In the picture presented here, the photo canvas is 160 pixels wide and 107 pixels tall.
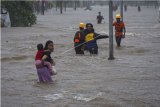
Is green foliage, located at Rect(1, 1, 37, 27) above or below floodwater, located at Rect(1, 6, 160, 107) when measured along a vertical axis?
above

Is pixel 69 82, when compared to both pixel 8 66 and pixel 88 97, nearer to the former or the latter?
pixel 88 97

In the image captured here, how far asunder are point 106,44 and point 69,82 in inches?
350

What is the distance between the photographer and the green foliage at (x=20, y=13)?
29319 mm

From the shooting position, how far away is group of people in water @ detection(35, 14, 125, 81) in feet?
30.8

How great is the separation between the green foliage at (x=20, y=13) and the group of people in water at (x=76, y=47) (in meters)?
13.9

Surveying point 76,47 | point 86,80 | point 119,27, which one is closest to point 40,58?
point 86,80

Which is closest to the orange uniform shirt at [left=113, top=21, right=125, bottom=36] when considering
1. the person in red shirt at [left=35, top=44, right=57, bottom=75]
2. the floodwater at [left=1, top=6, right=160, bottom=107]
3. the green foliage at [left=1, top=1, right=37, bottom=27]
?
the floodwater at [left=1, top=6, right=160, bottom=107]

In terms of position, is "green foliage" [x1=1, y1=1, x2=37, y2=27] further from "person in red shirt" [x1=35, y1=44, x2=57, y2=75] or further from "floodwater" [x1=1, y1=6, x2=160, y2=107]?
"person in red shirt" [x1=35, y1=44, x2=57, y2=75]

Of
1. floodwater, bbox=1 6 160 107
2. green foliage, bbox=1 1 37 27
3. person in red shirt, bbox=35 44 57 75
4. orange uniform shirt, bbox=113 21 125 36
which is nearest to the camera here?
floodwater, bbox=1 6 160 107

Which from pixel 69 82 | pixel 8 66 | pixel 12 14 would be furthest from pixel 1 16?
pixel 69 82

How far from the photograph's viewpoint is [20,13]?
2972 centimetres

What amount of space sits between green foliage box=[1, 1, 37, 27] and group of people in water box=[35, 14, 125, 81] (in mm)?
13861

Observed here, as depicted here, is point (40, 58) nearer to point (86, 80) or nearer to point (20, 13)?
point (86, 80)

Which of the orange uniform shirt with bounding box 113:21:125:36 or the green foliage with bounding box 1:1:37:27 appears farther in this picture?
the green foliage with bounding box 1:1:37:27
